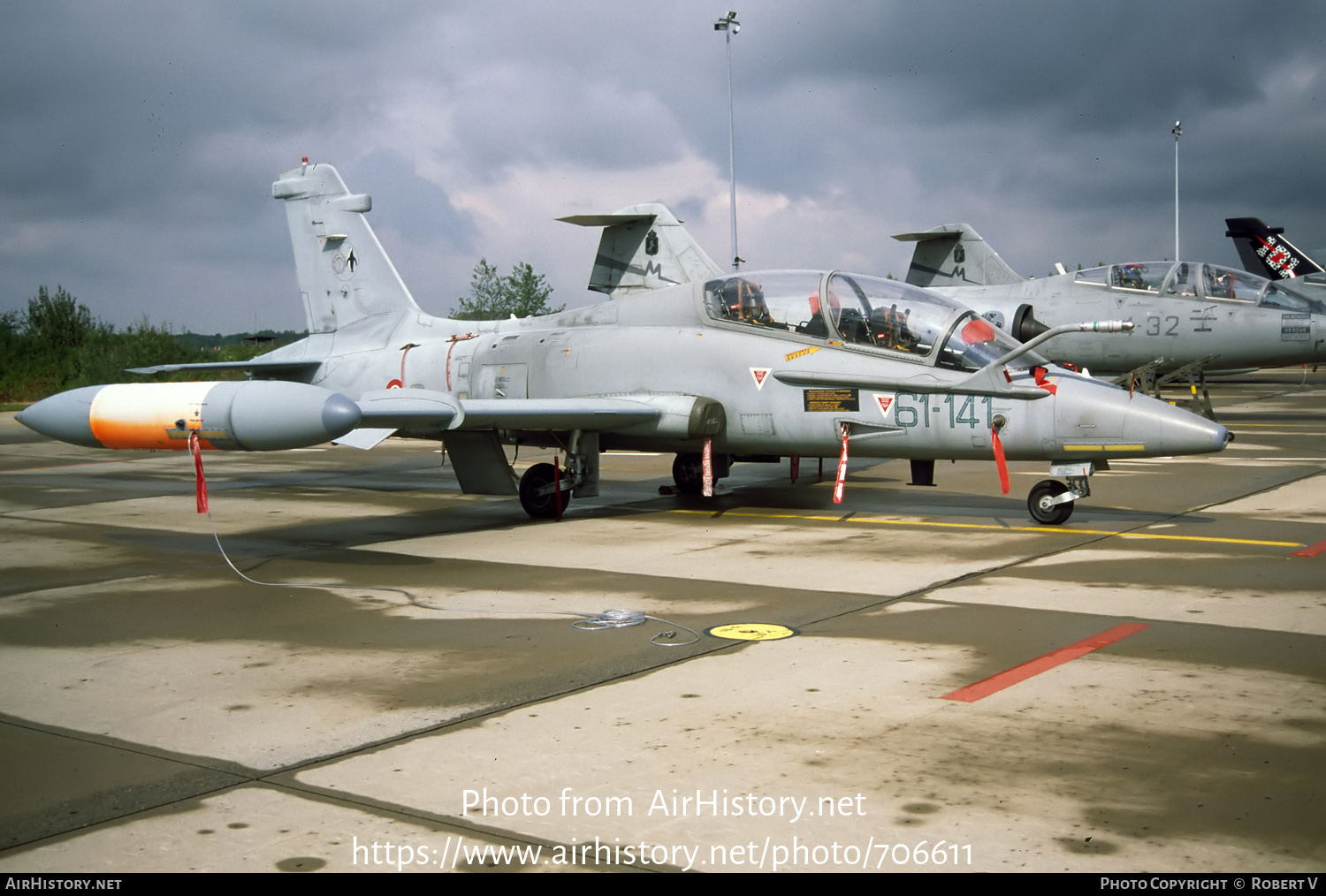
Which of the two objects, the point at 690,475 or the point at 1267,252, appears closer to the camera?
the point at 690,475

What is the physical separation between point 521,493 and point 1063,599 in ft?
21.2

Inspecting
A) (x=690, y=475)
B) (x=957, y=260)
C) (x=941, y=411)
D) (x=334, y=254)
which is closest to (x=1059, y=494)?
(x=941, y=411)

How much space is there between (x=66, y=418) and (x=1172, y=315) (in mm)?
19629

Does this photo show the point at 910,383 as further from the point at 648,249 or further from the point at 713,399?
the point at 648,249

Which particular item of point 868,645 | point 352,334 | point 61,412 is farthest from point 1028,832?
point 352,334

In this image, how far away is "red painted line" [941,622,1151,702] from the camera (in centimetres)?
560

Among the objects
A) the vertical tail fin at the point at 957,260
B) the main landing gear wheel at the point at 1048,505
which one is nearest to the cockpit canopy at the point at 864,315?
the main landing gear wheel at the point at 1048,505

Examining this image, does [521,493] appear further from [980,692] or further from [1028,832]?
[1028,832]

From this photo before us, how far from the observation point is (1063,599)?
25.2 ft

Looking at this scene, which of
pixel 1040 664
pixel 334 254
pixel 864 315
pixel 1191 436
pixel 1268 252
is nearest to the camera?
pixel 1040 664

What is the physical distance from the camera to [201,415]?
8.88m

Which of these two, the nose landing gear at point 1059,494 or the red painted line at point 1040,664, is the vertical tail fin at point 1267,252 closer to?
the nose landing gear at point 1059,494

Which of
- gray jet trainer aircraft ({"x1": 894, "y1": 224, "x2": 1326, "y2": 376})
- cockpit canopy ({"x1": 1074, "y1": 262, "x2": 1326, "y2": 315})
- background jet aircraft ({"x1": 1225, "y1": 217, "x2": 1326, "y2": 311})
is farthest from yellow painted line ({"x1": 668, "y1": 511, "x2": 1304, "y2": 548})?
background jet aircraft ({"x1": 1225, "y1": 217, "x2": 1326, "y2": 311})

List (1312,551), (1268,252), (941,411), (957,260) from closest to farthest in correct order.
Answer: (1312,551) → (941,411) → (957,260) → (1268,252)
